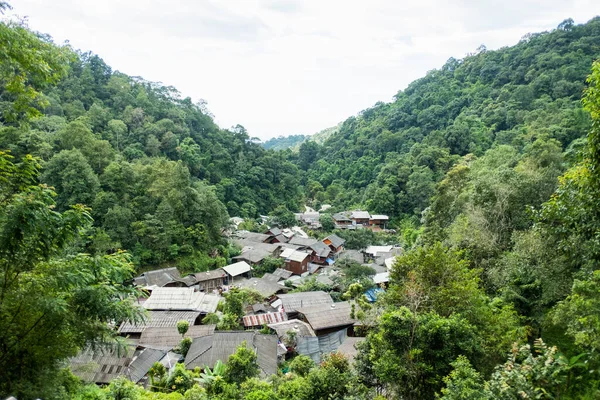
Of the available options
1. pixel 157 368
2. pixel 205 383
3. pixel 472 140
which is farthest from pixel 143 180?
pixel 472 140

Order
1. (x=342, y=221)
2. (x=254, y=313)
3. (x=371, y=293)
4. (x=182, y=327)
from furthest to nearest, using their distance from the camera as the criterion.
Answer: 1. (x=342, y=221)
2. (x=371, y=293)
3. (x=254, y=313)
4. (x=182, y=327)

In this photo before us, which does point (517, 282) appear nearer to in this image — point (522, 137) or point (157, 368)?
point (157, 368)

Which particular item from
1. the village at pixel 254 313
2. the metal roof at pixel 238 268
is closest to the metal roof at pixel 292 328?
the village at pixel 254 313

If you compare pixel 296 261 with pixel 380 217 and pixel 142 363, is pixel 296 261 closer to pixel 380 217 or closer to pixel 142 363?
pixel 380 217

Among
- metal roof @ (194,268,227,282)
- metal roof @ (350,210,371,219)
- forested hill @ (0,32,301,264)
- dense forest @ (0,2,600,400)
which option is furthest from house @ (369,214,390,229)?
metal roof @ (194,268,227,282)

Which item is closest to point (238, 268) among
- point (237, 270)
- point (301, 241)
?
A: point (237, 270)

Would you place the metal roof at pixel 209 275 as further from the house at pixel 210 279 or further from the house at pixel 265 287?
the house at pixel 265 287

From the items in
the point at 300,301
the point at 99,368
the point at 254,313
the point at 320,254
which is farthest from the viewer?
the point at 320,254
